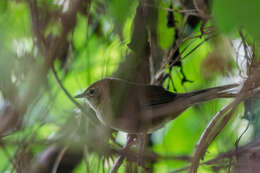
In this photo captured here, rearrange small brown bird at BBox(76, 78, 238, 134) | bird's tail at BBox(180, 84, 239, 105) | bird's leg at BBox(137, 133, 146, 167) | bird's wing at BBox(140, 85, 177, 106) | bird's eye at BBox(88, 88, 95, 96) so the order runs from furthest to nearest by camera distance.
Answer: bird's eye at BBox(88, 88, 95, 96) < bird's wing at BBox(140, 85, 177, 106) < small brown bird at BBox(76, 78, 238, 134) < bird's tail at BBox(180, 84, 239, 105) < bird's leg at BBox(137, 133, 146, 167)

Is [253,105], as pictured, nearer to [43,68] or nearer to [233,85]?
[233,85]

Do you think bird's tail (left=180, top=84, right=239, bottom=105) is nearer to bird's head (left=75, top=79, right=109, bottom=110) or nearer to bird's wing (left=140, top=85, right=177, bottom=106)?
bird's wing (left=140, top=85, right=177, bottom=106)

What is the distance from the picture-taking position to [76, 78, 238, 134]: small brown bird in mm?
2334

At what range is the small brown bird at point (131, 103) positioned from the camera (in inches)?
91.9

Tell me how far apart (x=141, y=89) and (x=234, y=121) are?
2.63ft

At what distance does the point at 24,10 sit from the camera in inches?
102

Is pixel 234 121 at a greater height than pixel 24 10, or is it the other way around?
pixel 24 10

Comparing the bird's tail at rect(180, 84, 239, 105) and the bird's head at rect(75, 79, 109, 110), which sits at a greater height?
the bird's tail at rect(180, 84, 239, 105)

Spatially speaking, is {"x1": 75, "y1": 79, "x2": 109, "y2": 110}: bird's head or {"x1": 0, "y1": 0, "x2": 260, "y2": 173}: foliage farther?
{"x1": 75, "y1": 79, "x2": 109, "y2": 110}: bird's head

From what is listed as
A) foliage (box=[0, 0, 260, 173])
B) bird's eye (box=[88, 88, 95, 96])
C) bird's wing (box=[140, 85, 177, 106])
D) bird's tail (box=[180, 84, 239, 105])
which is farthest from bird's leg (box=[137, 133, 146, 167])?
bird's eye (box=[88, 88, 95, 96])

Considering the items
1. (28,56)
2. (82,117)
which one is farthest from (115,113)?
(28,56)

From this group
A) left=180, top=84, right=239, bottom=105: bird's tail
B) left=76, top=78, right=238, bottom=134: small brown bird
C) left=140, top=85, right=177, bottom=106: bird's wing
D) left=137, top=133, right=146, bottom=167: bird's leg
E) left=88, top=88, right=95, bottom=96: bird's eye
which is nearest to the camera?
left=137, top=133, right=146, bottom=167: bird's leg

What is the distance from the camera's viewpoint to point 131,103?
2.53m

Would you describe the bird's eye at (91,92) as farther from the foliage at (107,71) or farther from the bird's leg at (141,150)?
the bird's leg at (141,150)
